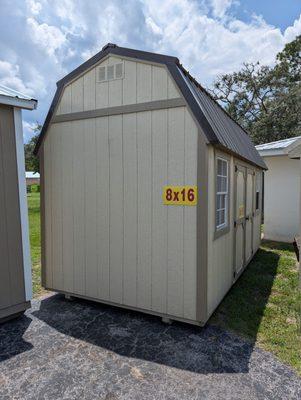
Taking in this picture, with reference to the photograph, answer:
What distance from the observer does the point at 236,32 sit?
442 inches

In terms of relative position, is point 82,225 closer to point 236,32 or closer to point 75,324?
point 75,324

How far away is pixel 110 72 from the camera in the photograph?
3537 mm

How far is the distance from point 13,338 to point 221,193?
9.77 feet

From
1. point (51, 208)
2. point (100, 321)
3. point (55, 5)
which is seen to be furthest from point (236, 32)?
point (100, 321)

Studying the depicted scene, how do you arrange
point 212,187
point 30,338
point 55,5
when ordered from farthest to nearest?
point 55,5, point 212,187, point 30,338

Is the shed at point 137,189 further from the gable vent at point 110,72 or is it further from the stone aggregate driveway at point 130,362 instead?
the stone aggregate driveway at point 130,362

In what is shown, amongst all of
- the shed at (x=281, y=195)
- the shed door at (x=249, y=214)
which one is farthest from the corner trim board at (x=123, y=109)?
the shed at (x=281, y=195)

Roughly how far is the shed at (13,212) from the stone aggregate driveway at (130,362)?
1.00 ft

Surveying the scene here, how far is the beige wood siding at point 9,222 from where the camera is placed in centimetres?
331

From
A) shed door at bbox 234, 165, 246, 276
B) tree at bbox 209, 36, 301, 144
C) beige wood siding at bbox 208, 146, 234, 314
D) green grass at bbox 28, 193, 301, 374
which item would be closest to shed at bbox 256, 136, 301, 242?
green grass at bbox 28, 193, 301, 374

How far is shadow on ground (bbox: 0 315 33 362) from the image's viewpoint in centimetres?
275

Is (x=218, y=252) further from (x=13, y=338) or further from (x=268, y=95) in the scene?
(x=268, y=95)

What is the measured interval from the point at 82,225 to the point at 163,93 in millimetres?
2012

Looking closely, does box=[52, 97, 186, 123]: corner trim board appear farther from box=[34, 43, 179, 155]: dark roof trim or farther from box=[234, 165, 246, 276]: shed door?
box=[234, 165, 246, 276]: shed door
